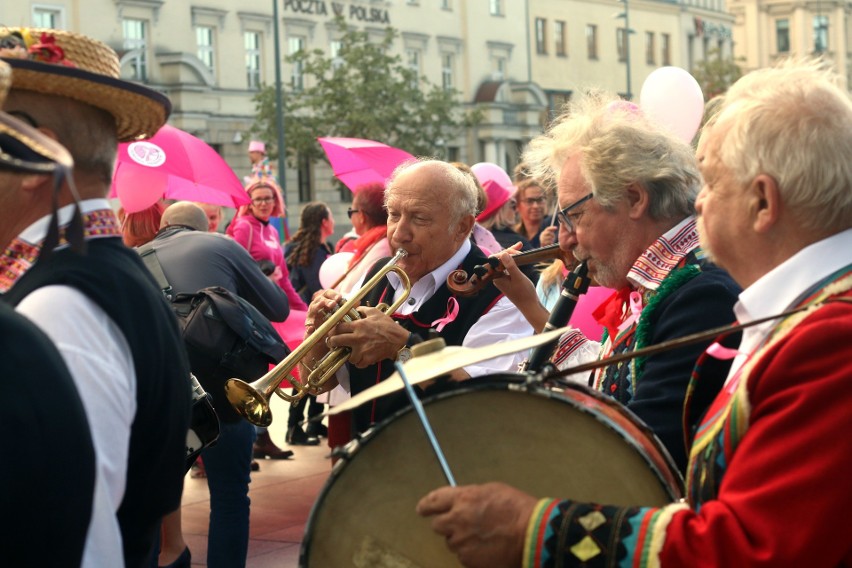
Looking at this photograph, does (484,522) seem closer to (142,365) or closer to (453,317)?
(142,365)

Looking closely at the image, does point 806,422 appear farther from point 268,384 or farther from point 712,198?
point 268,384

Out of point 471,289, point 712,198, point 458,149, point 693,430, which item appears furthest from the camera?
point 458,149

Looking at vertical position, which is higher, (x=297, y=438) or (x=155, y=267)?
(x=155, y=267)

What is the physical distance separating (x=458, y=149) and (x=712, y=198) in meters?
48.1

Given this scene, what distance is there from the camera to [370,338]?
4.34m

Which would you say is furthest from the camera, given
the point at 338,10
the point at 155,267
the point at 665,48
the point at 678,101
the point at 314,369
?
the point at 665,48

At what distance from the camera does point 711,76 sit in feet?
166

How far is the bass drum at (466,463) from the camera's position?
7.36 ft

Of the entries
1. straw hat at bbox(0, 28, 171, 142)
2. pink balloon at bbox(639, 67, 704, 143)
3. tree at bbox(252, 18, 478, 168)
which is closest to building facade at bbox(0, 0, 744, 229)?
tree at bbox(252, 18, 478, 168)

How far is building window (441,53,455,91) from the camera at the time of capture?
49.9 metres

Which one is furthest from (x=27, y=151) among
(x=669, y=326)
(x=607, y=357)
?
(x=669, y=326)

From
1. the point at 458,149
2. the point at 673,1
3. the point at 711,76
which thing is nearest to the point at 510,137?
the point at 458,149

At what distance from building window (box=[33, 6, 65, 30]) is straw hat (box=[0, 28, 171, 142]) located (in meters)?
33.9

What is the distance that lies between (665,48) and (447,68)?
60.0 ft
